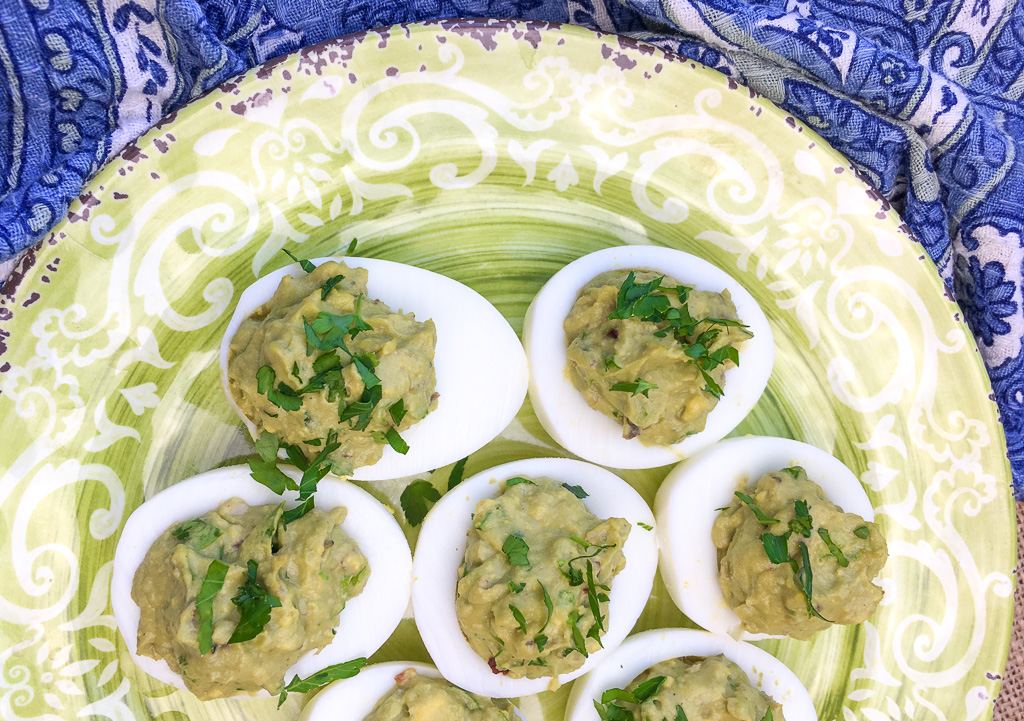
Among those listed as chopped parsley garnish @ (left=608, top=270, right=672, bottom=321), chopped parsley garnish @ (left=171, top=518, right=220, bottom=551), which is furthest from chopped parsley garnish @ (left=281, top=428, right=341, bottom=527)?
chopped parsley garnish @ (left=608, top=270, right=672, bottom=321)

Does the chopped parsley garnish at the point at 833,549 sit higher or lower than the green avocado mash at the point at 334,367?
lower

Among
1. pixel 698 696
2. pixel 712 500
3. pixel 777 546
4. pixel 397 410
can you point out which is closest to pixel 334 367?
pixel 397 410

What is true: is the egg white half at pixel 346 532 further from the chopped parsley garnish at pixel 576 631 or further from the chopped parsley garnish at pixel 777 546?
the chopped parsley garnish at pixel 777 546

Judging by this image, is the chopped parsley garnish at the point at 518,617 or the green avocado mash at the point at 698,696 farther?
the green avocado mash at the point at 698,696

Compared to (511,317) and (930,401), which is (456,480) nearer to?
(511,317)

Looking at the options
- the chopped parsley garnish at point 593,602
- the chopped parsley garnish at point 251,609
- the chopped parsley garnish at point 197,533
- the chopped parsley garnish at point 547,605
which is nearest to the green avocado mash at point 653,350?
the chopped parsley garnish at point 593,602

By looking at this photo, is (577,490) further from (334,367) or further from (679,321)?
(334,367)
